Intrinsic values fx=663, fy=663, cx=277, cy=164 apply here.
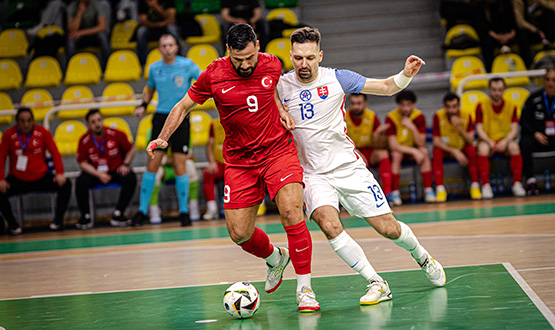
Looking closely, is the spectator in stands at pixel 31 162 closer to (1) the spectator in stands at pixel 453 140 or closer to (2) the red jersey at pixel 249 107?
(1) the spectator in stands at pixel 453 140

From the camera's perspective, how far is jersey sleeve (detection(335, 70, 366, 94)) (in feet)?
15.0

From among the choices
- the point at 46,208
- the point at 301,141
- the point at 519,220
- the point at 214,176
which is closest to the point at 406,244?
the point at 301,141

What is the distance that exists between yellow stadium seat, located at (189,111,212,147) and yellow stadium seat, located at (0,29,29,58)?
14.9 ft

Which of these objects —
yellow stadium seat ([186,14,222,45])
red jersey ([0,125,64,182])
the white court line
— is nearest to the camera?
the white court line

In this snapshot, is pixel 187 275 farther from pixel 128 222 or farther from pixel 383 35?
pixel 383 35

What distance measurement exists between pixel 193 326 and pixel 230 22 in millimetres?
9143

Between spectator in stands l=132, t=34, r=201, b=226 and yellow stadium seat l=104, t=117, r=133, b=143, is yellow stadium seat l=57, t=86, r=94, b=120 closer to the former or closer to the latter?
yellow stadium seat l=104, t=117, r=133, b=143

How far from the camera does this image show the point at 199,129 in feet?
36.8

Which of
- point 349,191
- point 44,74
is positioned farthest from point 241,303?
point 44,74

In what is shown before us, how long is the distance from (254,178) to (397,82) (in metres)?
1.16

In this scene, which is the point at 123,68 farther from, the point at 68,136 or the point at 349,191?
the point at 349,191

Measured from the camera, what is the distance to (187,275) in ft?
18.4

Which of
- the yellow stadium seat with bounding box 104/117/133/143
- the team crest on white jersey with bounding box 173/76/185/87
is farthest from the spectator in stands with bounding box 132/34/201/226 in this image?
the yellow stadium seat with bounding box 104/117/133/143

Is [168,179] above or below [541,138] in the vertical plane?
below
